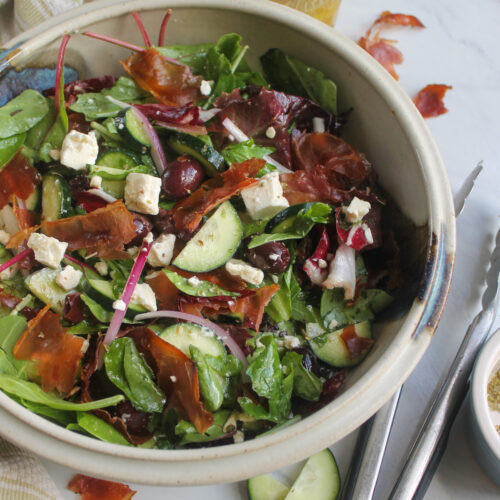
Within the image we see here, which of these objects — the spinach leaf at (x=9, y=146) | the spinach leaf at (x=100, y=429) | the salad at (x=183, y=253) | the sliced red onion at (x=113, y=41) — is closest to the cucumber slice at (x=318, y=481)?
the salad at (x=183, y=253)

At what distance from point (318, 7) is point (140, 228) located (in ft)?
4.71

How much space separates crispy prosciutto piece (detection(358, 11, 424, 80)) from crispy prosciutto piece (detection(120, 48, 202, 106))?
1146mm

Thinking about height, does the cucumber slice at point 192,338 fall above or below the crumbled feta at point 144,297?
below

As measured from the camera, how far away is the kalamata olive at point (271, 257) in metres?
1.71

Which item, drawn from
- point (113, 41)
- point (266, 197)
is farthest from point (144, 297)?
point (113, 41)

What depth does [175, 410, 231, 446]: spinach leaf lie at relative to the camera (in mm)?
1577

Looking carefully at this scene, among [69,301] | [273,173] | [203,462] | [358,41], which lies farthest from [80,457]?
[358,41]

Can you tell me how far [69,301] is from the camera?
5.59 ft

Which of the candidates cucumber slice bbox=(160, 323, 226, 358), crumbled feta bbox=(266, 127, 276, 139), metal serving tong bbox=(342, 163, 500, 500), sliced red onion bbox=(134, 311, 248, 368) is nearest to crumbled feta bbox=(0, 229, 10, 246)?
sliced red onion bbox=(134, 311, 248, 368)

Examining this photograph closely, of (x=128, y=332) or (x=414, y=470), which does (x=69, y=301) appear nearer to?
(x=128, y=332)

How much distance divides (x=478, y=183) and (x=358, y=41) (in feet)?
3.26

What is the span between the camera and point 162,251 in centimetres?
174

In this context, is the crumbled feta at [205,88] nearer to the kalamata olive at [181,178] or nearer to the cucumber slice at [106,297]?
the kalamata olive at [181,178]

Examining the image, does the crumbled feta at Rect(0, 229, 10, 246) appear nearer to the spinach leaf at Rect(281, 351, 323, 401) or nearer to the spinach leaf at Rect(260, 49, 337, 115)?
the spinach leaf at Rect(281, 351, 323, 401)
